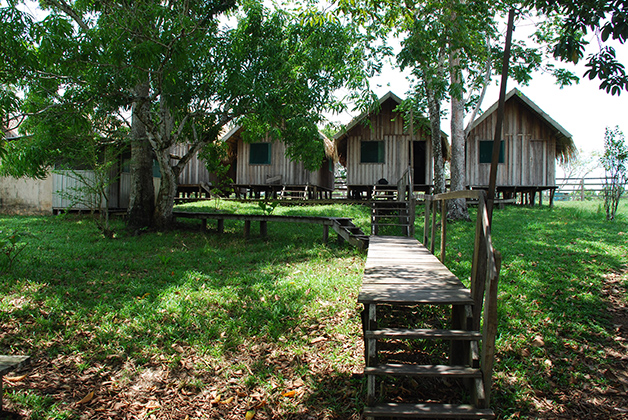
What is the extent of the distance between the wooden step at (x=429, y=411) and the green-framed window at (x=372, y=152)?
15349 mm

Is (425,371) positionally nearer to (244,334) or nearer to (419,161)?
(244,334)

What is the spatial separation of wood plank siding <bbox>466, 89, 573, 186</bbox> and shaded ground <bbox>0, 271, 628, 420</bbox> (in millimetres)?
14590

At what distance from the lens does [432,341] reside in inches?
173

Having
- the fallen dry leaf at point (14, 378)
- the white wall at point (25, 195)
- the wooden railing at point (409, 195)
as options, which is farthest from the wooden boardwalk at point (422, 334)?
the white wall at point (25, 195)

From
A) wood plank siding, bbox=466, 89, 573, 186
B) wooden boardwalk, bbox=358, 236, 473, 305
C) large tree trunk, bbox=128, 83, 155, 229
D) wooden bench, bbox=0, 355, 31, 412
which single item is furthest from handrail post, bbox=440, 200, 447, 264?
wood plank siding, bbox=466, 89, 573, 186

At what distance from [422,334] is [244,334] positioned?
2072 millimetres

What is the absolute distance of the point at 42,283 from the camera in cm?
571

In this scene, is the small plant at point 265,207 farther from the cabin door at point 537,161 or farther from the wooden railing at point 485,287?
the cabin door at point 537,161

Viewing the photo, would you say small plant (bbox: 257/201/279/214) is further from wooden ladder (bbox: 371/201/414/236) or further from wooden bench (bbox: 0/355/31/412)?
wooden bench (bbox: 0/355/31/412)

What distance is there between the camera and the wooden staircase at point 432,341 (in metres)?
3.05

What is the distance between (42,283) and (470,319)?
5726 millimetres

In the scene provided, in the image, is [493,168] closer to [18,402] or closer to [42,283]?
[18,402]

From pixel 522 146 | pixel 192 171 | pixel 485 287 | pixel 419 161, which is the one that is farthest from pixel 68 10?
pixel 419 161

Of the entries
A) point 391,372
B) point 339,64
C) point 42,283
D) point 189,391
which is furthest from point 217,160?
point 391,372
